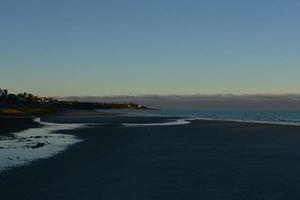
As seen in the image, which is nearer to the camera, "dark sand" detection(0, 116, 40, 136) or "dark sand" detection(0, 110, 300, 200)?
"dark sand" detection(0, 110, 300, 200)

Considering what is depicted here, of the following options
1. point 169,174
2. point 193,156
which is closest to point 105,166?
point 169,174

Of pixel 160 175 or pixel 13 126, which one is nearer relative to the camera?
pixel 160 175

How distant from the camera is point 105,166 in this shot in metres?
28.5

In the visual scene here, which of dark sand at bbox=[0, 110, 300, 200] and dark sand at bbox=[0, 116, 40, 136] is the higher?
dark sand at bbox=[0, 116, 40, 136]

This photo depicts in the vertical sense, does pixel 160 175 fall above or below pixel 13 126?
below

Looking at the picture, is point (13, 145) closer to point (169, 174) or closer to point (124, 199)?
point (169, 174)

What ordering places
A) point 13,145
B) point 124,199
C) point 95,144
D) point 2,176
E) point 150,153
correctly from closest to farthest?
point 124,199
point 2,176
point 150,153
point 13,145
point 95,144

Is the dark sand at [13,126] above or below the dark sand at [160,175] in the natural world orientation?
above

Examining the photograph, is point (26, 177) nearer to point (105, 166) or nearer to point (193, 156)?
point (105, 166)

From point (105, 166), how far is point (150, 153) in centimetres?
766

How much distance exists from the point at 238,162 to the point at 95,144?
16.3 meters

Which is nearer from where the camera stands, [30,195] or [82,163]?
[30,195]

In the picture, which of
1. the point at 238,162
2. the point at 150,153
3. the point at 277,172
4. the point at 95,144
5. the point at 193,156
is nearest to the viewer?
the point at 277,172

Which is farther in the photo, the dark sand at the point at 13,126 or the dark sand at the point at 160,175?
the dark sand at the point at 13,126
